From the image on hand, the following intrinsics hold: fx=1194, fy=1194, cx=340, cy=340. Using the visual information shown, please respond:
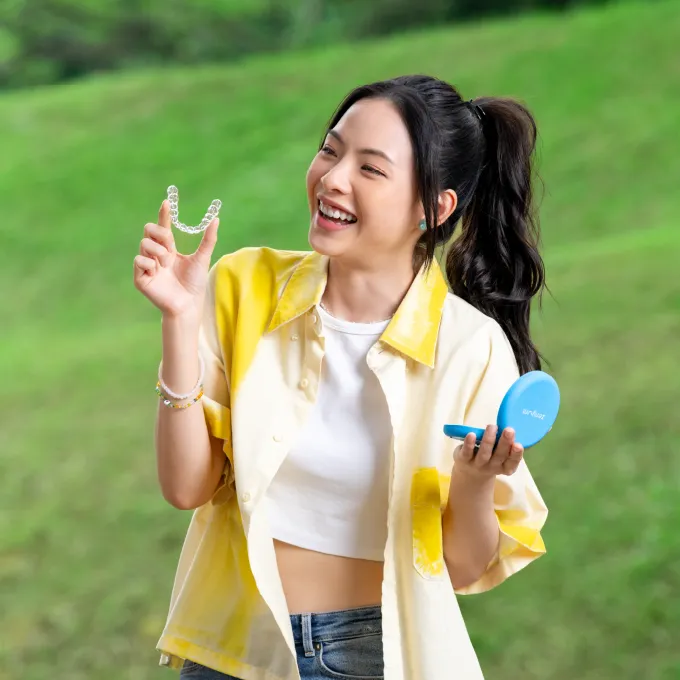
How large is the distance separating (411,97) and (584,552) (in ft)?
6.07

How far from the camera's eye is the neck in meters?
1.39

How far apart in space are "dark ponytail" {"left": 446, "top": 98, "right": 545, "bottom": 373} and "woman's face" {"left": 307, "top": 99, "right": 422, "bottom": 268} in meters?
0.15

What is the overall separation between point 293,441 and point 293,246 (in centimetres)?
318

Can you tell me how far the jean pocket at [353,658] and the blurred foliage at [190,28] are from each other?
14.0 ft

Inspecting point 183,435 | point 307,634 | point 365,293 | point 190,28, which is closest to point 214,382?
point 183,435

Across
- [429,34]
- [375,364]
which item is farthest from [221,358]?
[429,34]

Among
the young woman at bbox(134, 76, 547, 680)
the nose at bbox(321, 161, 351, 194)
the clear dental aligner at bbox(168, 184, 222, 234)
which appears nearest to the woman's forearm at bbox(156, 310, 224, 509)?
the young woman at bbox(134, 76, 547, 680)

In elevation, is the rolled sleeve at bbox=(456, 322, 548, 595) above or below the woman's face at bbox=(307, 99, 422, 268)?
below

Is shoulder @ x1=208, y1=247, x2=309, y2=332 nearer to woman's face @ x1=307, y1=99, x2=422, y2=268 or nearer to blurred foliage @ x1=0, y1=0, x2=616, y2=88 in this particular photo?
woman's face @ x1=307, y1=99, x2=422, y2=268

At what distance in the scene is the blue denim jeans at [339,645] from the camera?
134 cm

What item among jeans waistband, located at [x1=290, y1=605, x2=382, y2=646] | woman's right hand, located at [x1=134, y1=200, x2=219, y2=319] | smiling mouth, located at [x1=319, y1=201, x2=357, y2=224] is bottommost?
jeans waistband, located at [x1=290, y1=605, x2=382, y2=646]

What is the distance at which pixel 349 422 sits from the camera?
4.48 feet

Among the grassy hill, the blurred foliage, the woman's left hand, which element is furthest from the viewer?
the blurred foliage

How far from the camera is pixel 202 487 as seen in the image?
136 centimetres
